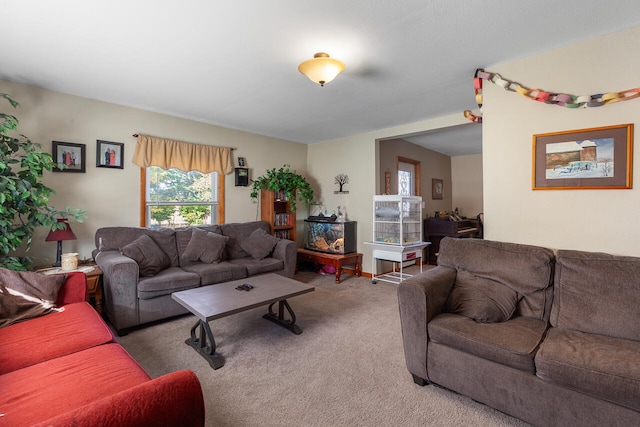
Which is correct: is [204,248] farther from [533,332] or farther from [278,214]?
[533,332]

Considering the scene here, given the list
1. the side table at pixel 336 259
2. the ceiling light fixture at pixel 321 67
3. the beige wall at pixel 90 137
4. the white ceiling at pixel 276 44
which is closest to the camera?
the white ceiling at pixel 276 44

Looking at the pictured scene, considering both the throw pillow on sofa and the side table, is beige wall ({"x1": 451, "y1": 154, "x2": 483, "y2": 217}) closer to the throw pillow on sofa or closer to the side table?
the side table

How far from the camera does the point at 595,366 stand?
1.38m

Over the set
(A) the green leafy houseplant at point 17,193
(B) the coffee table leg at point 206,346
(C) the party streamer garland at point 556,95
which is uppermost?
(C) the party streamer garland at point 556,95

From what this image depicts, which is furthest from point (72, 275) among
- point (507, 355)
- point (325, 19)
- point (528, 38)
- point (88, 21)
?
point (528, 38)

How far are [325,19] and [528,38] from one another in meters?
1.52

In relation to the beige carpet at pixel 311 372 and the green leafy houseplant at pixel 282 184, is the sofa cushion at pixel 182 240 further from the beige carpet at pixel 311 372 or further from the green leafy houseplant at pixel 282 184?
the green leafy houseplant at pixel 282 184

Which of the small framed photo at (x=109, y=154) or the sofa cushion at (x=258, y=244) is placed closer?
the small framed photo at (x=109, y=154)

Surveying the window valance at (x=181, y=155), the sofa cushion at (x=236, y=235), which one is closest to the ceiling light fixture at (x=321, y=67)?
the window valance at (x=181, y=155)

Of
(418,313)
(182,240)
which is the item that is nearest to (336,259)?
(182,240)

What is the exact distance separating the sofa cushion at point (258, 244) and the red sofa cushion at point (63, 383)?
2.48 meters

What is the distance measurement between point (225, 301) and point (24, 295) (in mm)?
1299

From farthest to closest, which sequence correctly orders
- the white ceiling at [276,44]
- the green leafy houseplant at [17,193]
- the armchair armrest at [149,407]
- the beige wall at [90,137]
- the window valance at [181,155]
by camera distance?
the window valance at [181,155]
the beige wall at [90,137]
the green leafy houseplant at [17,193]
the white ceiling at [276,44]
the armchair armrest at [149,407]

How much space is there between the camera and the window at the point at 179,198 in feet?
12.8
